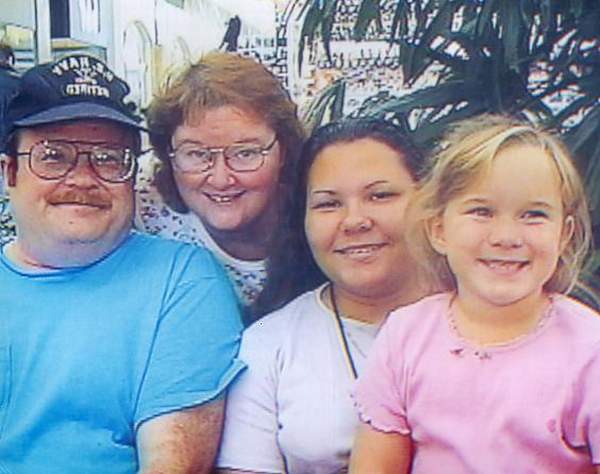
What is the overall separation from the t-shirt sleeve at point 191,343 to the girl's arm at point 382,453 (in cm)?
35

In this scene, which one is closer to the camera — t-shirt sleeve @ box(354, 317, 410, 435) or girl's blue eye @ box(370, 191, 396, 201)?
t-shirt sleeve @ box(354, 317, 410, 435)

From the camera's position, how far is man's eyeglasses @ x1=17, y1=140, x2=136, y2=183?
220 centimetres

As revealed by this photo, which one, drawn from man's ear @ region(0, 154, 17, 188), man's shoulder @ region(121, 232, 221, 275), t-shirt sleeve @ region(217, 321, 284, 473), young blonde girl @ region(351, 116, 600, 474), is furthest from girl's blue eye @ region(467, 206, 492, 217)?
man's ear @ region(0, 154, 17, 188)

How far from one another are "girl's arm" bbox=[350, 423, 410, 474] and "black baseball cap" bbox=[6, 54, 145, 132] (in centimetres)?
83

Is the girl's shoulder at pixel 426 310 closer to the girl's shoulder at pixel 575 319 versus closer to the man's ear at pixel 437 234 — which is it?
the man's ear at pixel 437 234

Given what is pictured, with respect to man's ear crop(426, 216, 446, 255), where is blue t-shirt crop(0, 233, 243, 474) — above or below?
below

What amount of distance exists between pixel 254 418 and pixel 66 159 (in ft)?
2.11

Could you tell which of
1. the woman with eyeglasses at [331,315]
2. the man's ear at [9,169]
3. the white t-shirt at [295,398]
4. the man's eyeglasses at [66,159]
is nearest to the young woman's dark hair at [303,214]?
the woman with eyeglasses at [331,315]

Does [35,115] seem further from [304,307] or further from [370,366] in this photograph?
[370,366]

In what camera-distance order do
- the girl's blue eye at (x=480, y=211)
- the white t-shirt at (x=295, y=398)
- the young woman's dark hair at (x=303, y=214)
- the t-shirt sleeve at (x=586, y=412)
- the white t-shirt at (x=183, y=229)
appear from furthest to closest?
1. the white t-shirt at (x=183, y=229)
2. the young woman's dark hair at (x=303, y=214)
3. the white t-shirt at (x=295, y=398)
4. the girl's blue eye at (x=480, y=211)
5. the t-shirt sleeve at (x=586, y=412)

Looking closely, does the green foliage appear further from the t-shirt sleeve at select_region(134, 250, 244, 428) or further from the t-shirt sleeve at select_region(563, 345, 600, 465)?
the t-shirt sleeve at select_region(563, 345, 600, 465)

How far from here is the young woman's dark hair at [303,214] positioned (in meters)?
2.16

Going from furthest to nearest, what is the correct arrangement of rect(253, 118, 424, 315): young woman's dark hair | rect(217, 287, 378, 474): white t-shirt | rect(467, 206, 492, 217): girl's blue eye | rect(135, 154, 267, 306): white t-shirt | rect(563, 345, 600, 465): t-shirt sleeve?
1. rect(135, 154, 267, 306): white t-shirt
2. rect(253, 118, 424, 315): young woman's dark hair
3. rect(217, 287, 378, 474): white t-shirt
4. rect(467, 206, 492, 217): girl's blue eye
5. rect(563, 345, 600, 465): t-shirt sleeve

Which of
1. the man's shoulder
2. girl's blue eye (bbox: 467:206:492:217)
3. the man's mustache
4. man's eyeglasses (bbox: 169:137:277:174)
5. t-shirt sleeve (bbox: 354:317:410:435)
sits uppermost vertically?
man's eyeglasses (bbox: 169:137:277:174)
